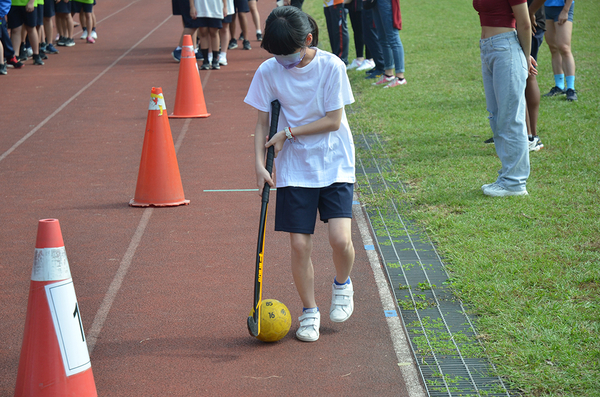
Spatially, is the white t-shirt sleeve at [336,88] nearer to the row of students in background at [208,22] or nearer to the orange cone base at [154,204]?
the orange cone base at [154,204]

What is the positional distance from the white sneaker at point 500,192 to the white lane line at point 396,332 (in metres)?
1.22

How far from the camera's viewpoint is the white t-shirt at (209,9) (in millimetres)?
11859

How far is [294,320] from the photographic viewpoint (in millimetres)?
3908

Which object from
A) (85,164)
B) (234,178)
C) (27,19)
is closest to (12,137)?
(85,164)

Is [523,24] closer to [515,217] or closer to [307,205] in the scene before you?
[515,217]

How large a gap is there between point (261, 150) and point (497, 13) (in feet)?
9.83

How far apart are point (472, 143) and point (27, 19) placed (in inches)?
362

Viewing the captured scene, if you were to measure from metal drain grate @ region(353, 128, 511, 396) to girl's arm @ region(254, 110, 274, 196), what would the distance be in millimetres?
1160

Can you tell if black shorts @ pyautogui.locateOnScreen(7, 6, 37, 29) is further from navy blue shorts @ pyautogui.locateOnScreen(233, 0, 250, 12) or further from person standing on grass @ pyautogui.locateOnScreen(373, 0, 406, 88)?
person standing on grass @ pyautogui.locateOnScreen(373, 0, 406, 88)

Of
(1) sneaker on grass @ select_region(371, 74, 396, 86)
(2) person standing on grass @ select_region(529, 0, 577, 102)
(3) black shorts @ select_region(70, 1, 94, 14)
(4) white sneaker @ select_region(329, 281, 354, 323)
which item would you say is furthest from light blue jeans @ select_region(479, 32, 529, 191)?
(3) black shorts @ select_region(70, 1, 94, 14)

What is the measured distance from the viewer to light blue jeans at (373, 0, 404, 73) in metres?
10.1

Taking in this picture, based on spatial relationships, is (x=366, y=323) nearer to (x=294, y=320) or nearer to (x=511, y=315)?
(x=294, y=320)

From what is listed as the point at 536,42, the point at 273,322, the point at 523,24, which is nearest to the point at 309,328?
the point at 273,322

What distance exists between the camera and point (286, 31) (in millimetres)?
3252
